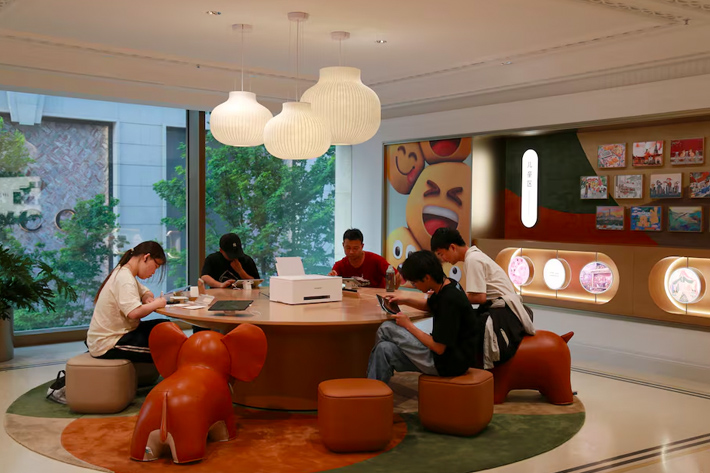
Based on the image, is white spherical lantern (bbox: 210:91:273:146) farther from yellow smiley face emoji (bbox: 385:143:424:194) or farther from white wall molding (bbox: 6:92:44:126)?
yellow smiley face emoji (bbox: 385:143:424:194)

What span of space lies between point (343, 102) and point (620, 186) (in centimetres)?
336

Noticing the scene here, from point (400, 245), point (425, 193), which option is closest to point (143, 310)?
point (425, 193)

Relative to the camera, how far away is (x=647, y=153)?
6.88 metres

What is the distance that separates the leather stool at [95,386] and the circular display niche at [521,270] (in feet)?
15.5

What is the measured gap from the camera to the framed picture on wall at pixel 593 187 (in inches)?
287

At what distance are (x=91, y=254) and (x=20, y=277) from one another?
1298 mm

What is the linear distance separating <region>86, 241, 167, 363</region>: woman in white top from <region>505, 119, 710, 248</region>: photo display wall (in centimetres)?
466

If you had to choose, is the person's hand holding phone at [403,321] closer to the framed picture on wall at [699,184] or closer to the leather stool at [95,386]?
the leather stool at [95,386]

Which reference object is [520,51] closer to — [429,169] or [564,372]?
[429,169]

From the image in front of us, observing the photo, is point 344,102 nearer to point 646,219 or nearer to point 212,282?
point 212,282

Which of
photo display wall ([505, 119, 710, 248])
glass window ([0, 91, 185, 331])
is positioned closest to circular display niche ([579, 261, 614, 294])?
photo display wall ([505, 119, 710, 248])

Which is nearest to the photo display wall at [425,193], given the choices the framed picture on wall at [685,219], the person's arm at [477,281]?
the framed picture on wall at [685,219]

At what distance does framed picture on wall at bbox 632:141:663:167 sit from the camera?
6.78 m

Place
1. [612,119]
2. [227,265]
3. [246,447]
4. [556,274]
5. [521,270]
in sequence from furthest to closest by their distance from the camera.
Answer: [521,270] → [556,274] → [612,119] → [227,265] → [246,447]
